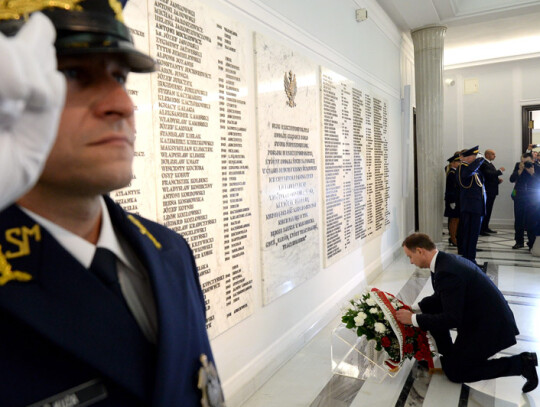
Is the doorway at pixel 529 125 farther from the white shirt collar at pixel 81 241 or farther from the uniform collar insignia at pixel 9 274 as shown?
the uniform collar insignia at pixel 9 274

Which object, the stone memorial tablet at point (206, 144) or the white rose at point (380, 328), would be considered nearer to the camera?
the stone memorial tablet at point (206, 144)

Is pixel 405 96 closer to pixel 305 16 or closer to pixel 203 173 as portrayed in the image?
pixel 305 16

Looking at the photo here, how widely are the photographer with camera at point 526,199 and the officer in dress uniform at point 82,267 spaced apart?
8.50 metres

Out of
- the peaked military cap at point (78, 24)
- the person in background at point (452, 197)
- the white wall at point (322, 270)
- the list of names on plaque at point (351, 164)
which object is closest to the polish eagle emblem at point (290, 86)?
the white wall at point (322, 270)

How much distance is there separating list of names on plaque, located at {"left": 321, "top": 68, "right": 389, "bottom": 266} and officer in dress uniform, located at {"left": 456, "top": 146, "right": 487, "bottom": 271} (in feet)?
3.98

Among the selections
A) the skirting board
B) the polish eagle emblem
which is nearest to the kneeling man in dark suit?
the skirting board

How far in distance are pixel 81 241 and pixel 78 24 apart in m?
0.34

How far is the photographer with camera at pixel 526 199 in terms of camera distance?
777cm

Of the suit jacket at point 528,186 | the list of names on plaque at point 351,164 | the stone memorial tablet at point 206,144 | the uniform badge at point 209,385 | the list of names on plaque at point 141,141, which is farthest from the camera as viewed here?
the suit jacket at point 528,186

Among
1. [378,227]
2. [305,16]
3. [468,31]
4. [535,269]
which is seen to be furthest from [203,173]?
[468,31]

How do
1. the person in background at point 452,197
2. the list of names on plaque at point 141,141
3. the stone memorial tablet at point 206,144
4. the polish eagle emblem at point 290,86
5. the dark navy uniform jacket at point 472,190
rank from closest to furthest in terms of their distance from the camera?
the list of names on plaque at point 141,141 < the stone memorial tablet at point 206,144 < the polish eagle emblem at point 290,86 < the dark navy uniform jacket at point 472,190 < the person in background at point 452,197

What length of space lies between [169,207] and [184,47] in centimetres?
89

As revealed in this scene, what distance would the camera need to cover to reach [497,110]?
1138 cm

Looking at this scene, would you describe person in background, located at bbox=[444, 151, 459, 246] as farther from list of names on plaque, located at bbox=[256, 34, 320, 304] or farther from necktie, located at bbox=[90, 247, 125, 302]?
necktie, located at bbox=[90, 247, 125, 302]
